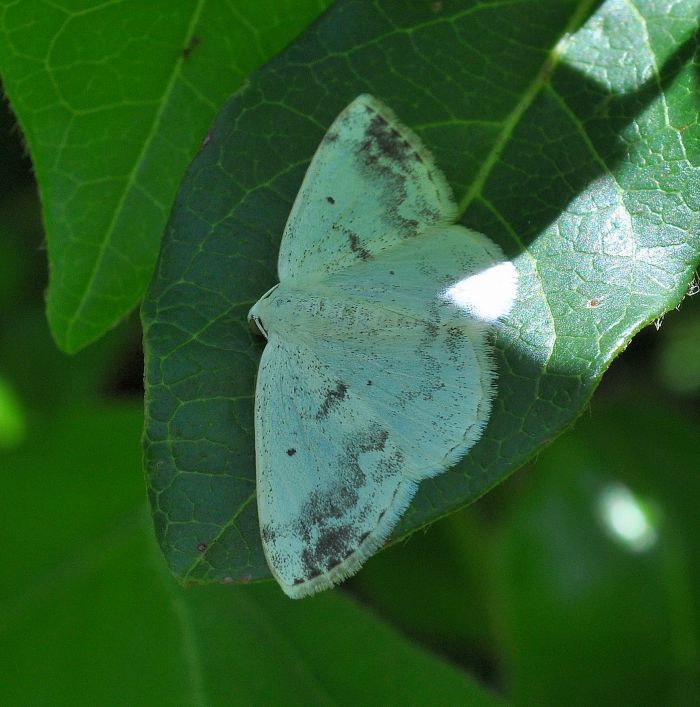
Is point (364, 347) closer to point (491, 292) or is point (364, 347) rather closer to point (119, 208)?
point (491, 292)

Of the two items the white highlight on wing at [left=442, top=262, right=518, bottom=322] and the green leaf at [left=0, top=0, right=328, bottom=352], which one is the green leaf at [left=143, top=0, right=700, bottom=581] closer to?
the white highlight on wing at [left=442, top=262, right=518, bottom=322]

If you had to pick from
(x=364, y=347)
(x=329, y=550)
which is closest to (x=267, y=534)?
(x=329, y=550)

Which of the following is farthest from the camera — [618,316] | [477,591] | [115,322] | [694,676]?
[477,591]

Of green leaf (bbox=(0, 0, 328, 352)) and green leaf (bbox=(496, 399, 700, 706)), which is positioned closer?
green leaf (bbox=(0, 0, 328, 352))

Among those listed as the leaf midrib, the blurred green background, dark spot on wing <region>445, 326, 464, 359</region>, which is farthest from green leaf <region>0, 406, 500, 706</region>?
dark spot on wing <region>445, 326, 464, 359</region>

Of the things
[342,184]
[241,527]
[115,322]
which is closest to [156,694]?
[241,527]

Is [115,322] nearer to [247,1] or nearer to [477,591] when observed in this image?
[247,1]
